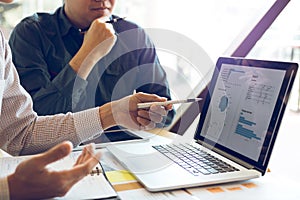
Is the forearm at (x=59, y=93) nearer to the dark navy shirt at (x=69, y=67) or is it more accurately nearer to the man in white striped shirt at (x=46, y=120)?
the dark navy shirt at (x=69, y=67)

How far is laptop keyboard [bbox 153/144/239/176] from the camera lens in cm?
77

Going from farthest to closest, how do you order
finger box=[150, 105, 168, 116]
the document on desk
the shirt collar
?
the shirt collar → finger box=[150, 105, 168, 116] → the document on desk

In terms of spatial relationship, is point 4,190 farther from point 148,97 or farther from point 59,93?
point 59,93

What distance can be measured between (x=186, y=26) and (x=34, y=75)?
78cm

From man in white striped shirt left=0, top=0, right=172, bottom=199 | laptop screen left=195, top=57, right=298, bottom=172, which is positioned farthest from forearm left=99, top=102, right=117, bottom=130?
laptop screen left=195, top=57, right=298, bottom=172

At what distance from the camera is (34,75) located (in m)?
1.27

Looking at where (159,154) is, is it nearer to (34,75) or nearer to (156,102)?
(156,102)

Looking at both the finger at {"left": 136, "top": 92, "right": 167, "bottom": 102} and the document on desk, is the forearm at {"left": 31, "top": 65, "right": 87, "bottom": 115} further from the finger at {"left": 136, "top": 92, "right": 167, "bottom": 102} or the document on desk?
the document on desk

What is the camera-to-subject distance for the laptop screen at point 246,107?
75 cm

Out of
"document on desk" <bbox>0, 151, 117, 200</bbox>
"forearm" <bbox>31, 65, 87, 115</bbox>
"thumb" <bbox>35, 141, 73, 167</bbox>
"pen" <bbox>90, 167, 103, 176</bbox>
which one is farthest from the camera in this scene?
"forearm" <bbox>31, 65, 87, 115</bbox>

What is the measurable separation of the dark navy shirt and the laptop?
29cm

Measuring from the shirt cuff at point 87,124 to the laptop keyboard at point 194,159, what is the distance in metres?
0.17

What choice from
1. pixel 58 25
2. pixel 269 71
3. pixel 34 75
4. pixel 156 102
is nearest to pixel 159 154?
pixel 156 102

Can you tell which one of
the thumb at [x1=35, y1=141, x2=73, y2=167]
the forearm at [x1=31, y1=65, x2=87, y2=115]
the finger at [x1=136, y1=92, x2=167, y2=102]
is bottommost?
the forearm at [x1=31, y1=65, x2=87, y2=115]
